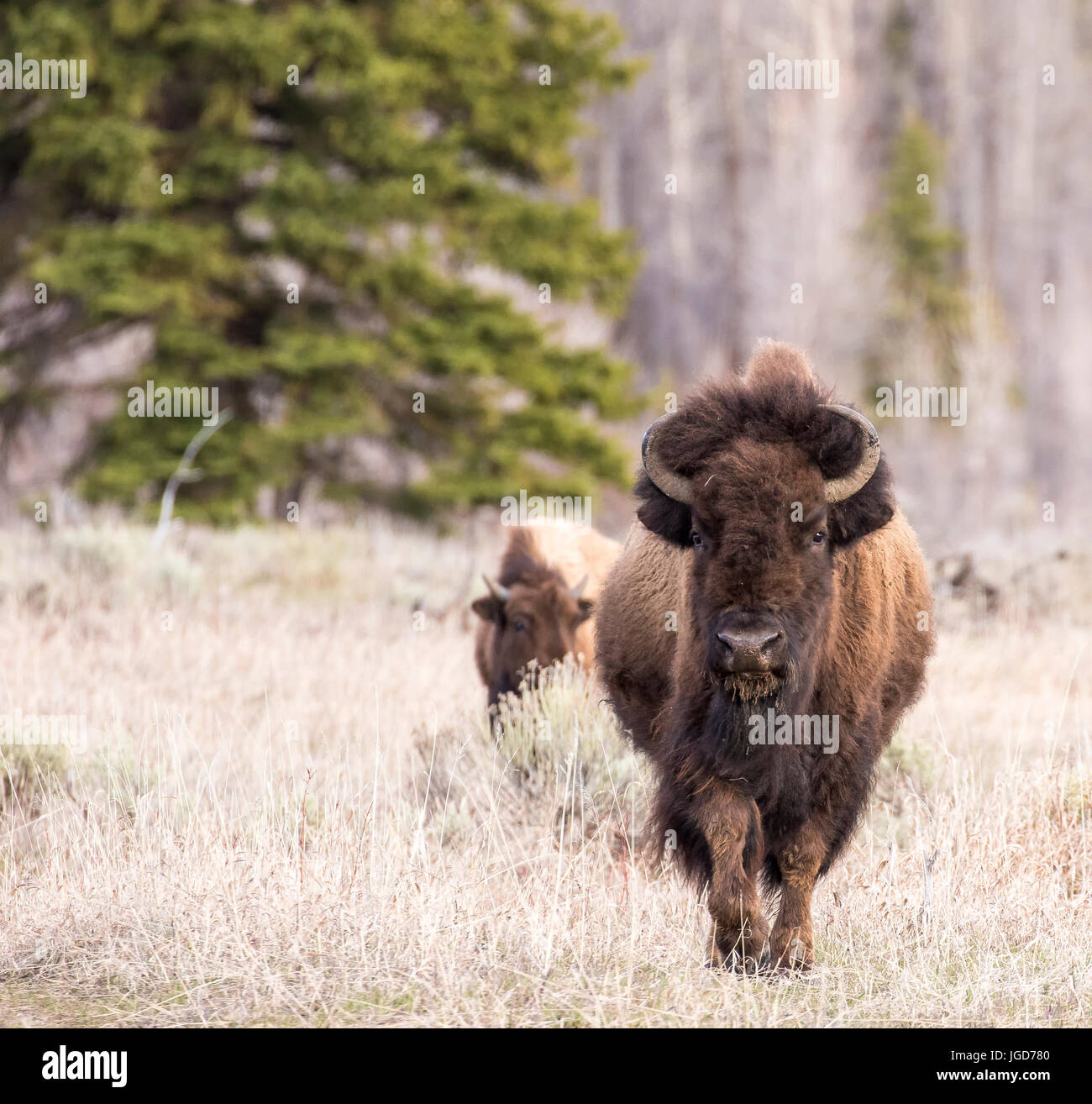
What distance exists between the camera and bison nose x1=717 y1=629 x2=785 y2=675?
4.72 m

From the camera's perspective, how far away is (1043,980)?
4922mm

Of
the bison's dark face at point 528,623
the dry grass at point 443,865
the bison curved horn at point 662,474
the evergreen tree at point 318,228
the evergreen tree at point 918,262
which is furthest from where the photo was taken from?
the evergreen tree at point 918,262

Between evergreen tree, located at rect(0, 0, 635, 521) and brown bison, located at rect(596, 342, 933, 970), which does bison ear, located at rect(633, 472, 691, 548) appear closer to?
brown bison, located at rect(596, 342, 933, 970)

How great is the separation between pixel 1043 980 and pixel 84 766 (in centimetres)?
480

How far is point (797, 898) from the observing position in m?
5.27

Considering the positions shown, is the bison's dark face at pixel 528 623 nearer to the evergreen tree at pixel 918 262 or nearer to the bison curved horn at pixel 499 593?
the bison curved horn at pixel 499 593

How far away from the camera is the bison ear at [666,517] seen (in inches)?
211

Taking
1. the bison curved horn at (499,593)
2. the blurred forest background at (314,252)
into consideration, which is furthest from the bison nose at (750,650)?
the blurred forest background at (314,252)

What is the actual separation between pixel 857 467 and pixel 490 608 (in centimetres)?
433

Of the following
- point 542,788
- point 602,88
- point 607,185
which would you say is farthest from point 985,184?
point 542,788

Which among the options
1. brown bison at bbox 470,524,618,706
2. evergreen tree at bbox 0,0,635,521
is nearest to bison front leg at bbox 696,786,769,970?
brown bison at bbox 470,524,618,706

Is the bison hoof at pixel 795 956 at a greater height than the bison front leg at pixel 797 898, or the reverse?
the bison front leg at pixel 797 898

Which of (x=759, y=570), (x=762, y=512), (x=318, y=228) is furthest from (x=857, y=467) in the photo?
(x=318, y=228)

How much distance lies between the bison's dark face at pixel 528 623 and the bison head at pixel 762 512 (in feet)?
11.4
